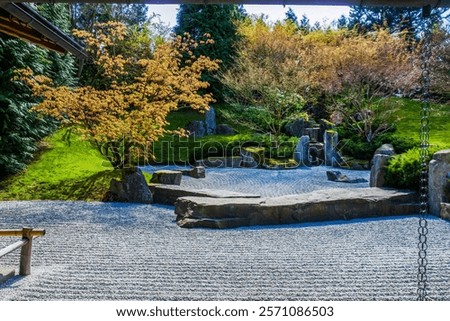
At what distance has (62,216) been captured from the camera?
5.70 metres

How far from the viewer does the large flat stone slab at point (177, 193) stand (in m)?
5.90

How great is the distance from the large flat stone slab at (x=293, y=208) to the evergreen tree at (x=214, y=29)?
9.30m

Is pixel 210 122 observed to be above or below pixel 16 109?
below

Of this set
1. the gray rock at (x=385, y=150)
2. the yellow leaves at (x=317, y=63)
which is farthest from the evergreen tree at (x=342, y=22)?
the gray rock at (x=385, y=150)

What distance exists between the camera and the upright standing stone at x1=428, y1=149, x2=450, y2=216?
5246 millimetres

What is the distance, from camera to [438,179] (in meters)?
5.31

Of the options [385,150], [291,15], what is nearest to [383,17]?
[291,15]

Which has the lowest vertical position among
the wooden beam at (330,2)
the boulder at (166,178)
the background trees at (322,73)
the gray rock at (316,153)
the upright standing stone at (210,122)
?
the boulder at (166,178)

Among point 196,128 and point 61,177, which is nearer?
point 61,177

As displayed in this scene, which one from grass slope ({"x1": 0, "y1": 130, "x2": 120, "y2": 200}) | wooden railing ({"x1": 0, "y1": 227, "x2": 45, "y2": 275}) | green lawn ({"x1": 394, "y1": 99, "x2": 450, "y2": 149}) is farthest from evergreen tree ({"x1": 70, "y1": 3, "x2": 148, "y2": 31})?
wooden railing ({"x1": 0, "y1": 227, "x2": 45, "y2": 275})

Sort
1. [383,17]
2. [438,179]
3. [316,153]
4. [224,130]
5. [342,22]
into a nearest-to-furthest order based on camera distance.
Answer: [438,179] < [316,153] < [224,130] < [383,17] < [342,22]

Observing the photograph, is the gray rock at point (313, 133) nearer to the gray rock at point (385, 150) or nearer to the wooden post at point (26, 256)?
the gray rock at point (385, 150)

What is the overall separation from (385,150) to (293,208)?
229 inches

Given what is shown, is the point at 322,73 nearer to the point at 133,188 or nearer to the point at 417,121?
the point at 417,121
